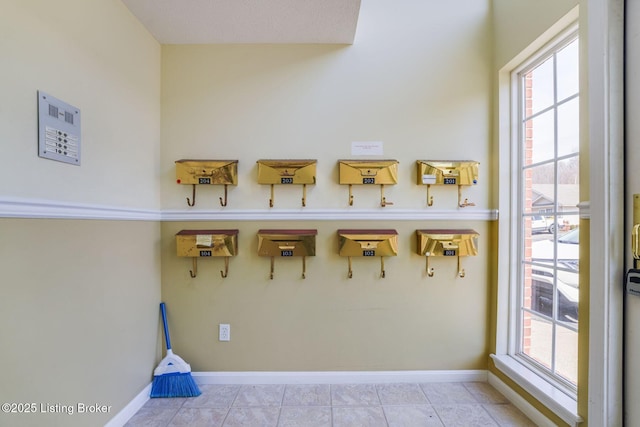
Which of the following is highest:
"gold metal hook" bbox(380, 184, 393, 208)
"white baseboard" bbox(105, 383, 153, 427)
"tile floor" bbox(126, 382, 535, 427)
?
"gold metal hook" bbox(380, 184, 393, 208)

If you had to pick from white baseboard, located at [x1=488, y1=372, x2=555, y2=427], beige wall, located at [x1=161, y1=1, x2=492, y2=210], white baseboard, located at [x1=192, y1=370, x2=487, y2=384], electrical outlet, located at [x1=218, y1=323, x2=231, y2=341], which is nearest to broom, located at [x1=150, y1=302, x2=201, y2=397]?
white baseboard, located at [x1=192, y1=370, x2=487, y2=384]

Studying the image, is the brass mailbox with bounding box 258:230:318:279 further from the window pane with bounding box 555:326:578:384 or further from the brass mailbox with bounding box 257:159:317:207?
the window pane with bounding box 555:326:578:384

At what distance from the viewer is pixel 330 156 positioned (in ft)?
6.21

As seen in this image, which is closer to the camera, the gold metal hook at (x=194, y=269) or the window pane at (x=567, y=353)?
the window pane at (x=567, y=353)

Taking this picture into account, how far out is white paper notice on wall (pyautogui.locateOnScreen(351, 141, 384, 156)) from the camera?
1.90 metres

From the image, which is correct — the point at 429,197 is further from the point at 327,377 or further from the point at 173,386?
the point at 173,386

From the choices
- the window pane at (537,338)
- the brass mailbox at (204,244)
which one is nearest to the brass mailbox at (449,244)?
the window pane at (537,338)

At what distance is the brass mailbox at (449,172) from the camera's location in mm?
1823

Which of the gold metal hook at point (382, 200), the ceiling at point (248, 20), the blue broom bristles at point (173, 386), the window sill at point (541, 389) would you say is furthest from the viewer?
the gold metal hook at point (382, 200)

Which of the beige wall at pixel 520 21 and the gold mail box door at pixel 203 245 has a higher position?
the beige wall at pixel 520 21

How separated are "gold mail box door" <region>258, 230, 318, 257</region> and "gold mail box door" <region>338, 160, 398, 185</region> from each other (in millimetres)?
441

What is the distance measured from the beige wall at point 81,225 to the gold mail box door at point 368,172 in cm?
124

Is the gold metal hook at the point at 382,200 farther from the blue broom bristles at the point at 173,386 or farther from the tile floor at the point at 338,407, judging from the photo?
the blue broom bristles at the point at 173,386

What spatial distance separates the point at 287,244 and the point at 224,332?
737mm
